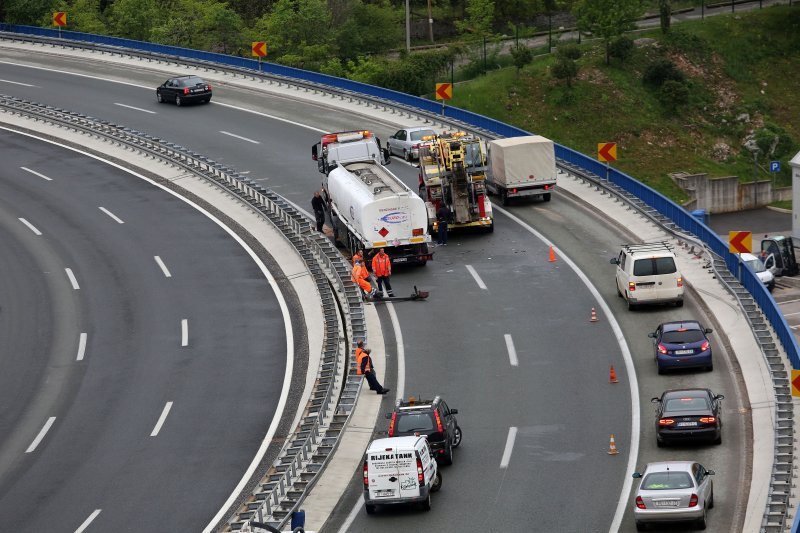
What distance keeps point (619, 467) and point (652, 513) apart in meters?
4.34

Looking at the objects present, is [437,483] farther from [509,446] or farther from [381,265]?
[381,265]

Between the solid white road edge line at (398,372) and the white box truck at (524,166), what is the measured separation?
1033 cm

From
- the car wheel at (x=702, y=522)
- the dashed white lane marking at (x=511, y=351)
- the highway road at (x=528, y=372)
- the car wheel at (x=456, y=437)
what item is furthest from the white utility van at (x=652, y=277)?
the car wheel at (x=702, y=522)

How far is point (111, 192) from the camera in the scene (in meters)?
55.9

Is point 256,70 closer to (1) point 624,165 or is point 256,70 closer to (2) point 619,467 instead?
(1) point 624,165

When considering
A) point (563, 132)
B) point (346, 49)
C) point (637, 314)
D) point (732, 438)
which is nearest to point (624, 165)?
point (563, 132)

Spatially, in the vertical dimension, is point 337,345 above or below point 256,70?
below

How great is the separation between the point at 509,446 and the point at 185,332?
1335 centimetres

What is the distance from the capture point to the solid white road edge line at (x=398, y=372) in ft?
96.4

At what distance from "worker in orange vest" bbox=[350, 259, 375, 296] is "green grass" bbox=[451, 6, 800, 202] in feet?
137

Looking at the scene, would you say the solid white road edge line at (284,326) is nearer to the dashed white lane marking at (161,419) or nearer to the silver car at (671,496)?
the dashed white lane marking at (161,419)

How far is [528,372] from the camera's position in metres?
37.3

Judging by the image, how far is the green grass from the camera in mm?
85438

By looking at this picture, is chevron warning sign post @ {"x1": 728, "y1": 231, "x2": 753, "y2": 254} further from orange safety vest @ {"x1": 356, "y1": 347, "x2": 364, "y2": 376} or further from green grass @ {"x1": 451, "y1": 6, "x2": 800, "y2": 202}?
green grass @ {"x1": 451, "y1": 6, "x2": 800, "y2": 202}
